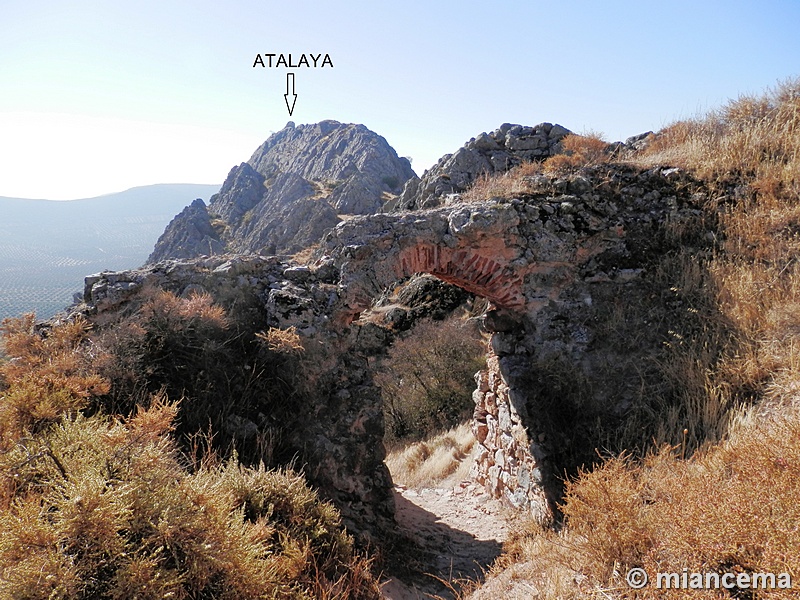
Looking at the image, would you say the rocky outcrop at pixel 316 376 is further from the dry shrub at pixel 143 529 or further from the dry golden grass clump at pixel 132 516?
the dry shrub at pixel 143 529

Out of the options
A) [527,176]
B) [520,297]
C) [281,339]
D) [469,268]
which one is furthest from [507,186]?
[281,339]

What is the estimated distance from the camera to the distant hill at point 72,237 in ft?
162

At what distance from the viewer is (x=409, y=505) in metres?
7.07

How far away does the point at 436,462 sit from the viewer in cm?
952

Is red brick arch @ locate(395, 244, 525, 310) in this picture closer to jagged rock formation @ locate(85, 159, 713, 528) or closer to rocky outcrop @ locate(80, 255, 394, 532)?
jagged rock formation @ locate(85, 159, 713, 528)

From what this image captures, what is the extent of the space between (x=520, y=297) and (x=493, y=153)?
703 inches

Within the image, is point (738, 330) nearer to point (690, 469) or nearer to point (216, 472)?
point (690, 469)

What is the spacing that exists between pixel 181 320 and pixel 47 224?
13717cm

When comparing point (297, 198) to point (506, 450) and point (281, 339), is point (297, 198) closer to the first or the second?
point (506, 450)

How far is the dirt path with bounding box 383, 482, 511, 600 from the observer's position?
4.59 meters

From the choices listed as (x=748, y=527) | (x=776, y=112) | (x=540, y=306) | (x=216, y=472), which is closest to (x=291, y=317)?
(x=216, y=472)
